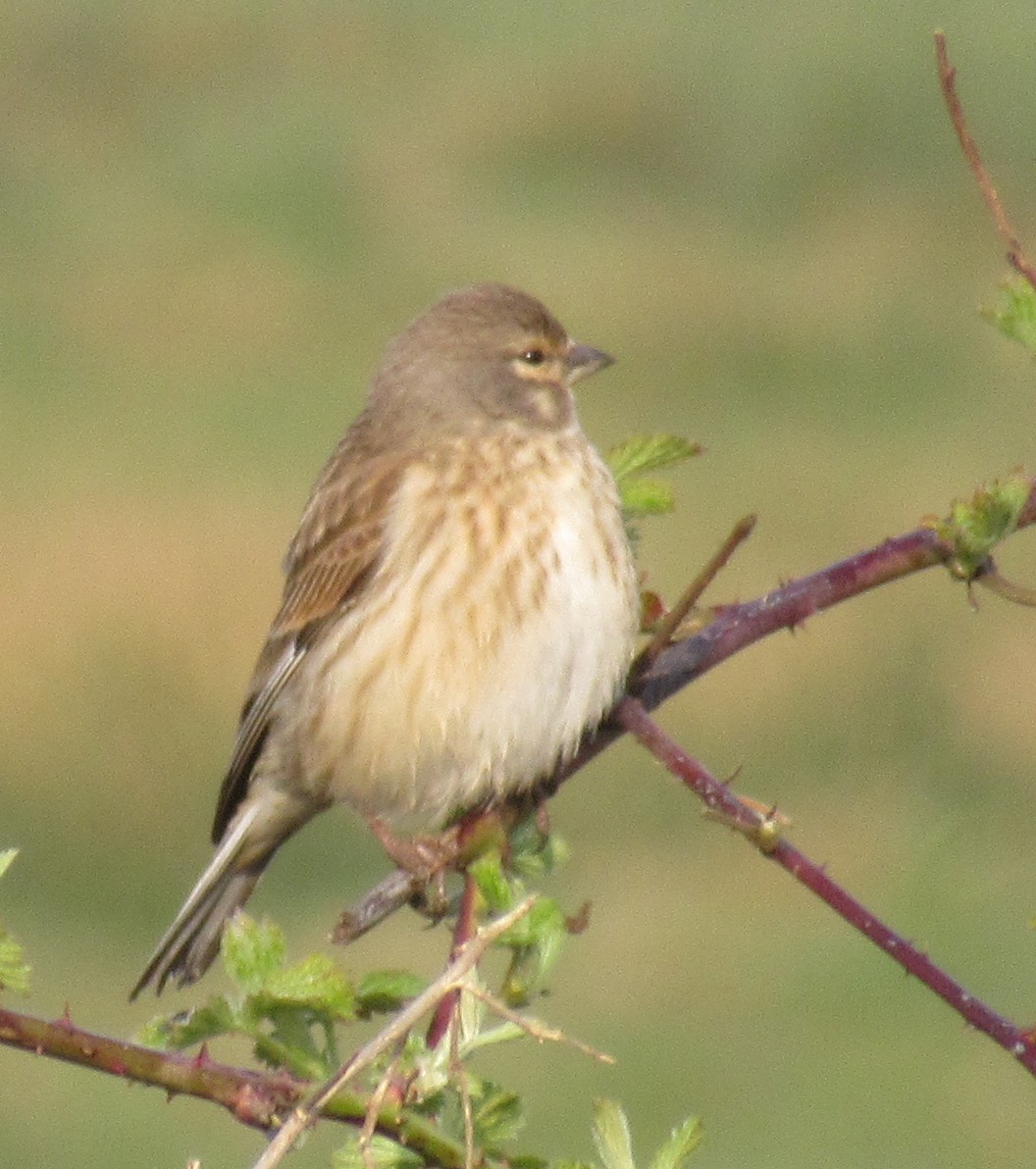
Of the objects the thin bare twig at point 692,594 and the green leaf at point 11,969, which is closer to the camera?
the green leaf at point 11,969

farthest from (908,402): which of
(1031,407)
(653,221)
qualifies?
(653,221)

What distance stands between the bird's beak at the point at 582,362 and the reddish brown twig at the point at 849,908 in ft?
7.87

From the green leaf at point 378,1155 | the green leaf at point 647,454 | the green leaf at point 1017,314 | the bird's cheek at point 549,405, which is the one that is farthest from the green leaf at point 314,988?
the bird's cheek at point 549,405

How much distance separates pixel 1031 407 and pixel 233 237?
5243 millimetres

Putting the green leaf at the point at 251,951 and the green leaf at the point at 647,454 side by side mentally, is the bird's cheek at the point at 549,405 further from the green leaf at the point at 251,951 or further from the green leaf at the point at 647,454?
the green leaf at the point at 251,951

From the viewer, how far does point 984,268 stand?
1744cm

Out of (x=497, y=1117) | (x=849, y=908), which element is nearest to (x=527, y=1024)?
(x=497, y=1117)

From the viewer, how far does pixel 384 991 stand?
2525mm

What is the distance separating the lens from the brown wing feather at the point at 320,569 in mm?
5016

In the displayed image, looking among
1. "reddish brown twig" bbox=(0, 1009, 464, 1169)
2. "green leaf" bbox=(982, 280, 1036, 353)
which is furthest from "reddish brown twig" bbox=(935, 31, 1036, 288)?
"reddish brown twig" bbox=(0, 1009, 464, 1169)

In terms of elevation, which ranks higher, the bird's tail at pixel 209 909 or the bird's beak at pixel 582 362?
the bird's beak at pixel 582 362

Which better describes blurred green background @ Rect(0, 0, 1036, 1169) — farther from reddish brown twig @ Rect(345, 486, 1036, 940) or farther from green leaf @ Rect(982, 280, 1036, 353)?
green leaf @ Rect(982, 280, 1036, 353)

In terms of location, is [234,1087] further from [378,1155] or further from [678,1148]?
[678,1148]

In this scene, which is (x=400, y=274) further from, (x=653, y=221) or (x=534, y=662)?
(x=534, y=662)
